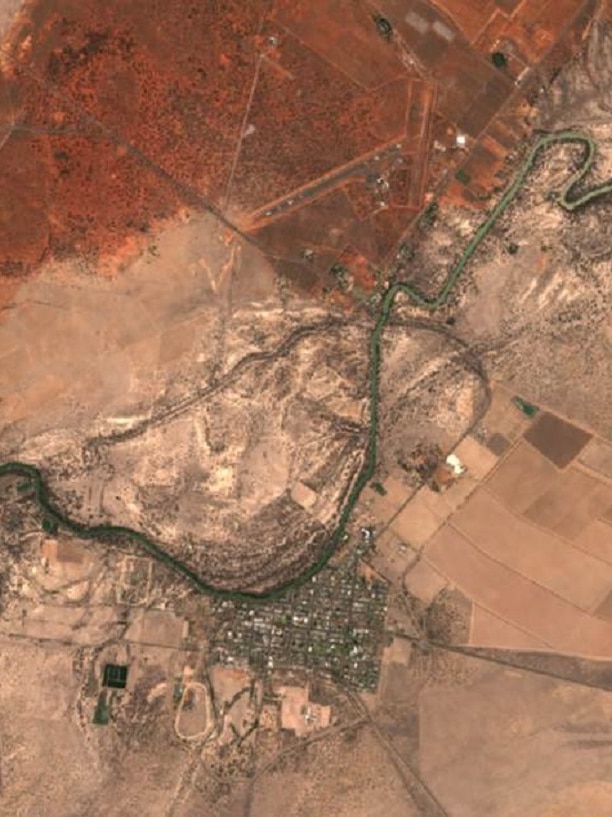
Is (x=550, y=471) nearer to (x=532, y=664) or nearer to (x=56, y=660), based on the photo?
(x=532, y=664)

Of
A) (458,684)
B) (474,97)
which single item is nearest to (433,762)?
(458,684)

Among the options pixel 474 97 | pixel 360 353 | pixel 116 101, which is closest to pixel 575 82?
pixel 474 97

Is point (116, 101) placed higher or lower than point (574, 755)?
higher

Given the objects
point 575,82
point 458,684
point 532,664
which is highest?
point 575,82

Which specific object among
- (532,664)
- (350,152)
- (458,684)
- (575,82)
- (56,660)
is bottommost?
(56,660)

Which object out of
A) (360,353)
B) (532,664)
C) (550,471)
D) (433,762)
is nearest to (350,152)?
(360,353)

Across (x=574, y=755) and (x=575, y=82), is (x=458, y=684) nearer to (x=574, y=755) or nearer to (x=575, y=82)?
(x=574, y=755)
